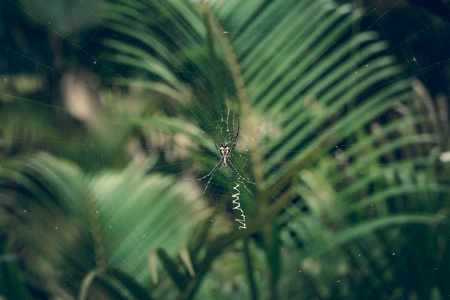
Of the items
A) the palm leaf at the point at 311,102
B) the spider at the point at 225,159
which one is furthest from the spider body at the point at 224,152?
the palm leaf at the point at 311,102

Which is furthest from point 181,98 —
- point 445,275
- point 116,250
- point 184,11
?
point 445,275

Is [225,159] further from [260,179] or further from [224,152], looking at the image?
[260,179]

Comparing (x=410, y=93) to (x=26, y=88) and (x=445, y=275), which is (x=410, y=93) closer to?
(x=445, y=275)

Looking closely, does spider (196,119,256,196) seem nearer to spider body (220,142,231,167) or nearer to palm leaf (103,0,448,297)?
spider body (220,142,231,167)

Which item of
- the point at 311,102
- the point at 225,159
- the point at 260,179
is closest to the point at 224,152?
the point at 225,159

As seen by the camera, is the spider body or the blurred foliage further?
the spider body

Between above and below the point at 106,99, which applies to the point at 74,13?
above

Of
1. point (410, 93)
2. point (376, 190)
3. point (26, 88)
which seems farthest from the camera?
point (26, 88)

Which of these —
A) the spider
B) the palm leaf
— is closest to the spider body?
the spider

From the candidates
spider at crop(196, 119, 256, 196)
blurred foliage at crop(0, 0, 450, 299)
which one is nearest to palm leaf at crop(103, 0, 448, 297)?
blurred foliage at crop(0, 0, 450, 299)

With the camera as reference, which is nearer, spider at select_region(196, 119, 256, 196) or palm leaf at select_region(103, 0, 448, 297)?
palm leaf at select_region(103, 0, 448, 297)
